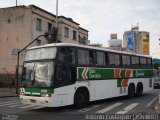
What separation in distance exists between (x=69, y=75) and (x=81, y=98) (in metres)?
1.63

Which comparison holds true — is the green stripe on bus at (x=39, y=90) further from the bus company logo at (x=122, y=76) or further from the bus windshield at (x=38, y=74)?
the bus company logo at (x=122, y=76)

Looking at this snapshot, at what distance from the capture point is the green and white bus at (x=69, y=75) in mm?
14703

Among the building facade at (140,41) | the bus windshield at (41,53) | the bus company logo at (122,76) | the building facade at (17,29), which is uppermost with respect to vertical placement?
the building facade at (140,41)

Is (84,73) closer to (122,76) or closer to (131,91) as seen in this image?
(122,76)

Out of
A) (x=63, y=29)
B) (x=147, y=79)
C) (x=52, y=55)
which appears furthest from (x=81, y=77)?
(x=63, y=29)

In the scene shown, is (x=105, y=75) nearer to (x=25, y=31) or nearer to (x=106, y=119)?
(x=106, y=119)

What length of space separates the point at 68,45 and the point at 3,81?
2614cm

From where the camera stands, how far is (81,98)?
16406 millimetres

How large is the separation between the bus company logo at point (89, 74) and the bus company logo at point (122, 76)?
240 cm

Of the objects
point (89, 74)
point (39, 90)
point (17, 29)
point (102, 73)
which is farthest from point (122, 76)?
point (17, 29)

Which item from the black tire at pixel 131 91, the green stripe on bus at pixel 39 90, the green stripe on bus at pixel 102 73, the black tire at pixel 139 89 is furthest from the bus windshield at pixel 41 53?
the black tire at pixel 139 89

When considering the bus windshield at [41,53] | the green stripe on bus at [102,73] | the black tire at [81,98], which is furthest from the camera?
the green stripe on bus at [102,73]

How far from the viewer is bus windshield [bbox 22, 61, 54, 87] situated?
14.7 m

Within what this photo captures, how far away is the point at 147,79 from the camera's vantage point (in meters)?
24.5
